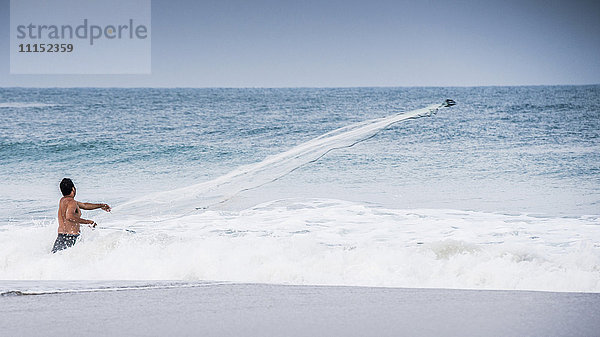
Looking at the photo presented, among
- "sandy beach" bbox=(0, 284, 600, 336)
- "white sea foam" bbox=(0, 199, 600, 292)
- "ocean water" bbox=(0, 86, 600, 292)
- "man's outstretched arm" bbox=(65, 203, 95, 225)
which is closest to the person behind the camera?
"sandy beach" bbox=(0, 284, 600, 336)

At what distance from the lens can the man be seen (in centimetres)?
580

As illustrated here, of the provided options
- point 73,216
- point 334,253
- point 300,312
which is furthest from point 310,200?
point 300,312

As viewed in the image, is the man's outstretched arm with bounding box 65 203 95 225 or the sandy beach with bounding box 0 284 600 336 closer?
the sandy beach with bounding box 0 284 600 336

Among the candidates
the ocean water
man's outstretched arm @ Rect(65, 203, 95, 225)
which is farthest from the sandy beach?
man's outstretched arm @ Rect(65, 203, 95, 225)

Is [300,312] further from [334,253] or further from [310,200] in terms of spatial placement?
[310,200]

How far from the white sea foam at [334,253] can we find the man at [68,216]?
0.31 ft

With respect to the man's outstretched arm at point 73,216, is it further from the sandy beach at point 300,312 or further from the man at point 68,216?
the sandy beach at point 300,312

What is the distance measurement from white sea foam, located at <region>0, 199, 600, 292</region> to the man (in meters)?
0.10

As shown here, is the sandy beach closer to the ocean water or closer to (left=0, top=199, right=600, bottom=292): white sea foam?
the ocean water

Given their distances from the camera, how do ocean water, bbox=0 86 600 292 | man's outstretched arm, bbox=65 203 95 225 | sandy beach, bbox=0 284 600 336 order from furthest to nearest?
1. man's outstretched arm, bbox=65 203 95 225
2. ocean water, bbox=0 86 600 292
3. sandy beach, bbox=0 284 600 336

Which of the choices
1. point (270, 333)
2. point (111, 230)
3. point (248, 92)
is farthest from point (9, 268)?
point (248, 92)

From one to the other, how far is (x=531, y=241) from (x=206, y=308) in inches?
171

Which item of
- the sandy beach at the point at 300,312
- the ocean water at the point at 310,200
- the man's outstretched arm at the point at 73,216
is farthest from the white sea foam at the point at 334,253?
the sandy beach at the point at 300,312

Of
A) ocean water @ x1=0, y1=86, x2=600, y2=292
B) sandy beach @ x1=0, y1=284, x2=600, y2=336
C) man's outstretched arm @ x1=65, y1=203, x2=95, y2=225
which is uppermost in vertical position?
man's outstretched arm @ x1=65, y1=203, x2=95, y2=225
